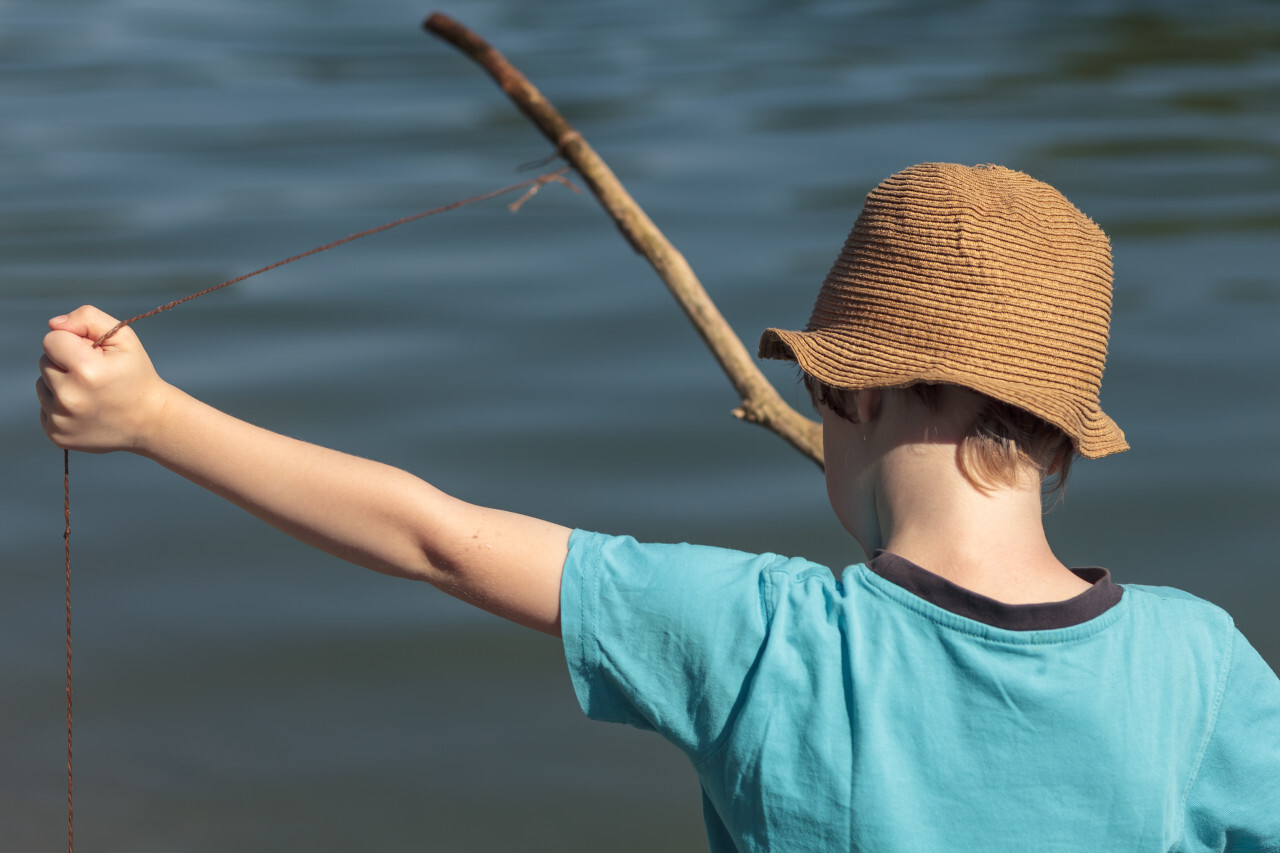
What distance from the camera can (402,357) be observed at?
16.5ft

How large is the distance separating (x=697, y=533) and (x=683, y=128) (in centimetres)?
429

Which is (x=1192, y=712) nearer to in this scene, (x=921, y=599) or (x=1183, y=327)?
(x=921, y=599)

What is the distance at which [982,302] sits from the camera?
1.43 meters

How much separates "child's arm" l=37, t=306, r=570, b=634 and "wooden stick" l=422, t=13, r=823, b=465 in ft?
A: 4.19

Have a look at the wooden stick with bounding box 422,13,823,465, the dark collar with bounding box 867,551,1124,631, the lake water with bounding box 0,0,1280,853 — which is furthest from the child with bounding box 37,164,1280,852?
the lake water with bounding box 0,0,1280,853

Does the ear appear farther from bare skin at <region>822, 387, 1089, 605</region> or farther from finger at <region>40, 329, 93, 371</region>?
finger at <region>40, 329, 93, 371</region>

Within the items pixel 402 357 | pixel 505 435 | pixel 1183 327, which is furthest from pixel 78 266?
pixel 1183 327

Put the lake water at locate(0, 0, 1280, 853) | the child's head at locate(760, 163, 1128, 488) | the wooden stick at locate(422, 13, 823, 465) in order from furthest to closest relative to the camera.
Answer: the lake water at locate(0, 0, 1280, 853), the wooden stick at locate(422, 13, 823, 465), the child's head at locate(760, 163, 1128, 488)

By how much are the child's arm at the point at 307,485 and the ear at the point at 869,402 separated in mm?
343

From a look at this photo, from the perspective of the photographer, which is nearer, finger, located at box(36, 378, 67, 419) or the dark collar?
the dark collar

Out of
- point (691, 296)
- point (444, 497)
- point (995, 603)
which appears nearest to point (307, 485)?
point (444, 497)

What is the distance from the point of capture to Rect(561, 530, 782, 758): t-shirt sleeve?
1366 millimetres

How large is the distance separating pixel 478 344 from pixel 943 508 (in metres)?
3.83

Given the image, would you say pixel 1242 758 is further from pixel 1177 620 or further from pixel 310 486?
pixel 310 486
